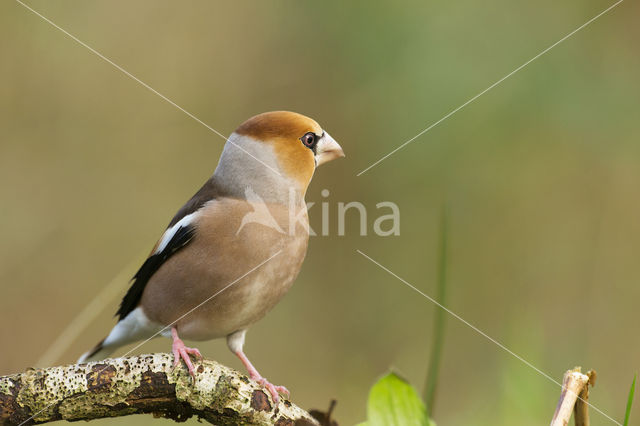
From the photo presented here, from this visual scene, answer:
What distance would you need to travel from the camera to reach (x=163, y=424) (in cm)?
387

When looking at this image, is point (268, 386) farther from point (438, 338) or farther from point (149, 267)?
point (149, 267)

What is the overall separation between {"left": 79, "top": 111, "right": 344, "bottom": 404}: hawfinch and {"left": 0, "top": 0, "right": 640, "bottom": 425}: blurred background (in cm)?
175

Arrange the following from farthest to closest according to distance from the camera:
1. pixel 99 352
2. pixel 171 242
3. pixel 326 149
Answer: pixel 99 352 < pixel 326 149 < pixel 171 242

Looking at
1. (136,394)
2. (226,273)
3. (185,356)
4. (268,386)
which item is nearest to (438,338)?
(268,386)

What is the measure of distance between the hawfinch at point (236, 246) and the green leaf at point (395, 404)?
929 mm

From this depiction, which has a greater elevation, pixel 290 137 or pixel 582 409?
pixel 290 137

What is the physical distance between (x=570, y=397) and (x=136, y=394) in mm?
1282

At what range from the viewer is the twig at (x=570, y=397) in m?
1.81

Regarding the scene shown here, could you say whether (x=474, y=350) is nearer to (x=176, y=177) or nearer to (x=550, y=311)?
(x=550, y=311)

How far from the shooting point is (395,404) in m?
1.90

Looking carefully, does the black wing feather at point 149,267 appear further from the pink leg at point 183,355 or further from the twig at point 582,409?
the twig at point 582,409

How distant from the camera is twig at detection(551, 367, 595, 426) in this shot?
1806 millimetres

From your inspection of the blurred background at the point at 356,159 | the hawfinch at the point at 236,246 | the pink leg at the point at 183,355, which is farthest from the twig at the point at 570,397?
the blurred background at the point at 356,159

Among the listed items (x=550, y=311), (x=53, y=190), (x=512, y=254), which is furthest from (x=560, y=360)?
(x=53, y=190)
